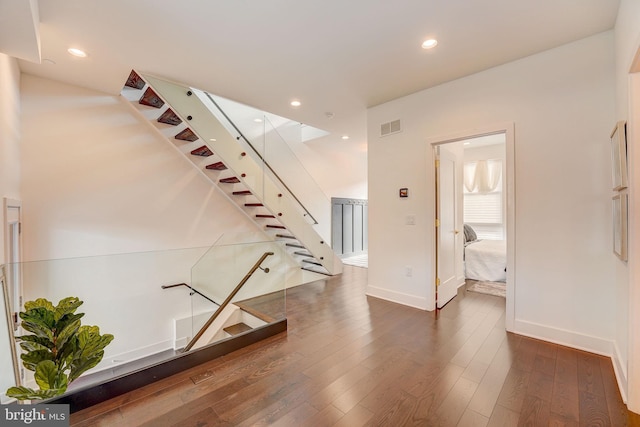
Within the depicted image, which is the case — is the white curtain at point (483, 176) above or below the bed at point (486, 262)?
above

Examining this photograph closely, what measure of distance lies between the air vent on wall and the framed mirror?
3884 millimetres

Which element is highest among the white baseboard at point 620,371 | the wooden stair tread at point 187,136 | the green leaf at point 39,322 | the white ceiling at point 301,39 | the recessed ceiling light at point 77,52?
the recessed ceiling light at point 77,52

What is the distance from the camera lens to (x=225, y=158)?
3674 millimetres

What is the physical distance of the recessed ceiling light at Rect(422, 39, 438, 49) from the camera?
7.91 ft

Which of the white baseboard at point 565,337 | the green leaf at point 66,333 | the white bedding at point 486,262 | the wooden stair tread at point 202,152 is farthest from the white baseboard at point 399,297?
the green leaf at point 66,333

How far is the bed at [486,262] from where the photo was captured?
14.9 ft

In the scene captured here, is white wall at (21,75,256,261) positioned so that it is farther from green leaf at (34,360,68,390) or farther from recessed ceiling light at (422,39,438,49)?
recessed ceiling light at (422,39,438,49)

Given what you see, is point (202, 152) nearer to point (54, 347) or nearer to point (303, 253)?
point (303, 253)

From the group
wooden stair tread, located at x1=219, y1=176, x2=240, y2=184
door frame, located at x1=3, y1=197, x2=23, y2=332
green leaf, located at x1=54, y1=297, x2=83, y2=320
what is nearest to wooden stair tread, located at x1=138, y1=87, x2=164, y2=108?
wooden stair tread, located at x1=219, y1=176, x2=240, y2=184

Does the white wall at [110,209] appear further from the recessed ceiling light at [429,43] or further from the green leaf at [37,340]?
the recessed ceiling light at [429,43]

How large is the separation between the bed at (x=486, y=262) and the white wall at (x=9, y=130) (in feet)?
19.5

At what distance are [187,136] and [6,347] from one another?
2.85m

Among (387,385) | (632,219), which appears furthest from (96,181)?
(632,219)

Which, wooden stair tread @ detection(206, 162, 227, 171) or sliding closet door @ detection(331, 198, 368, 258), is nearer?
wooden stair tread @ detection(206, 162, 227, 171)
